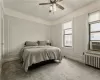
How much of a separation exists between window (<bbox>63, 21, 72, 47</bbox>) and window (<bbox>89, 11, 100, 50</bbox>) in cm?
123

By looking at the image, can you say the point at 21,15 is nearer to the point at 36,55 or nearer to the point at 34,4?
the point at 34,4

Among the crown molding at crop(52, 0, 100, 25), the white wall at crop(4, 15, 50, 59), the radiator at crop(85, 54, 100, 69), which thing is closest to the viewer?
the radiator at crop(85, 54, 100, 69)

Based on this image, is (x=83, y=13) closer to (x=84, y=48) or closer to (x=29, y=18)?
(x=84, y=48)

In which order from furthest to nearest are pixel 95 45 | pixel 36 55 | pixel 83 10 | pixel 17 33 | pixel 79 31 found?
pixel 17 33
pixel 79 31
pixel 83 10
pixel 95 45
pixel 36 55

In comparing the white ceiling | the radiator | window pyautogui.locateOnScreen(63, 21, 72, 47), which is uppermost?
the white ceiling

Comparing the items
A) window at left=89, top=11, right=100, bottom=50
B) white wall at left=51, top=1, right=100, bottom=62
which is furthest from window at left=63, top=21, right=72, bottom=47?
window at left=89, top=11, right=100, bottom=50

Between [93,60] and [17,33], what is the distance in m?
4.08

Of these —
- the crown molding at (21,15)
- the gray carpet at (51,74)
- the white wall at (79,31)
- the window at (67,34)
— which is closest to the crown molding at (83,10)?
the white wall at (79,31)

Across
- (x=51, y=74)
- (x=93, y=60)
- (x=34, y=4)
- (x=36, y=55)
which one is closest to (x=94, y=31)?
(x=93, y=60)

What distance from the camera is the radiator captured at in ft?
7.77

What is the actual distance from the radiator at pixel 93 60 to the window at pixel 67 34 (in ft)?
4.75

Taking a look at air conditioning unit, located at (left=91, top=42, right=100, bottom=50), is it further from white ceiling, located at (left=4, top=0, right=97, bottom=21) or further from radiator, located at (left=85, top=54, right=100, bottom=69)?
white ceiling, located at (left=4, top=0, right=97, bottom=21)

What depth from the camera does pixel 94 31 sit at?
2832 mm

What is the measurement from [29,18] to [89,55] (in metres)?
4.04
